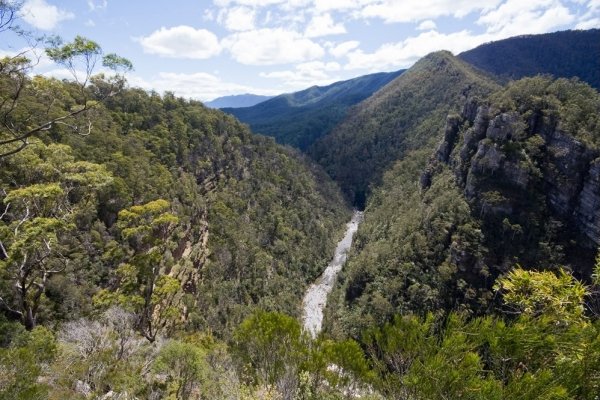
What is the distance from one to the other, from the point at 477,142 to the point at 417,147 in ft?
207

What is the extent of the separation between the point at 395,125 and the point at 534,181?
9879 centimetres

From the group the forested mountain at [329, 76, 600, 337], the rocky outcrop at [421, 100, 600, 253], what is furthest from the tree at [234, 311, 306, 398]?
the rocky outcrop at [421, 100, 600, 253]

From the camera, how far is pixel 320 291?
3430 inches

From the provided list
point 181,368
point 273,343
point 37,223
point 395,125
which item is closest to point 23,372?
point 37,223

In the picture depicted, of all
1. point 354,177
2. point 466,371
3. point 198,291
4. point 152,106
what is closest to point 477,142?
point 198,291

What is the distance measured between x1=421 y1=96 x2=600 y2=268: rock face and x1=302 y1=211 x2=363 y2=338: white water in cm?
3537

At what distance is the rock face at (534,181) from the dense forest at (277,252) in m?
0.30

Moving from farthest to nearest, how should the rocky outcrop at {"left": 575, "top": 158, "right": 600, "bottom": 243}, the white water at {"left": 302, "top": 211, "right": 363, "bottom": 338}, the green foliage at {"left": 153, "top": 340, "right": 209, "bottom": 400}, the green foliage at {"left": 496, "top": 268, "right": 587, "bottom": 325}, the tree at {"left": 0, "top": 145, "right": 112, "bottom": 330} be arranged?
the white water at {"left": 302, "top": 211, "right": 363, "bottom": 338} < the rocky outcrop at {"left": 575, "top": 158, "right": 600, "bottom": 243} < the green foliage at {"left": 153, "top": 340, "right": 209, "bottom": 400} < the tree at {"left": 0, "top": 145, "right": 112, "bottom": 330} < the green foliage at {"left": 496, "top": 268, "right": 587, "bottom": 325}

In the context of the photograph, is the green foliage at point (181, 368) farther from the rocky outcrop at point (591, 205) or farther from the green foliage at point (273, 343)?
the rocky outcrop at point (591, 205)

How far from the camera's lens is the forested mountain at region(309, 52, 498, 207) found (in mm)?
140625

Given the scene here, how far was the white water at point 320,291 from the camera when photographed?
2908 inches

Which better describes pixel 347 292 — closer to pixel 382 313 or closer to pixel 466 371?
pixel 382 313

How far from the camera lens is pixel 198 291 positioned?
5831cm

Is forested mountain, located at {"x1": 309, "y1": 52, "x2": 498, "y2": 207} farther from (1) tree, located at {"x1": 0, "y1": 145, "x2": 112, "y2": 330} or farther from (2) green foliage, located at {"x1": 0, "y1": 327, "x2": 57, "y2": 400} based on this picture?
(2) green foliage, located at {"x1": 0, "y1": 327, "x2": 57, "y2": 400}
